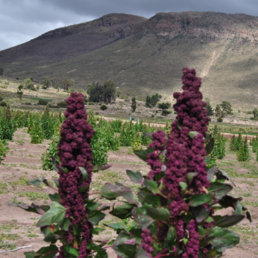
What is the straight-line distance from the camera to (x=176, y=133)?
92.9 inches

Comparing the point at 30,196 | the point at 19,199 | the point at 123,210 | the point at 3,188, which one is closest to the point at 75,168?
the point at 123,210

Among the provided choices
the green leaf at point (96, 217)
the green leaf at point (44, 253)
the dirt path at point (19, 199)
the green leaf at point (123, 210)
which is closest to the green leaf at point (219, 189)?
the green leaf at point (123, 210)

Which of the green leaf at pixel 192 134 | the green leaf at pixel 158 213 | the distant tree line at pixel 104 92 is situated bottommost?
the green leaf at pixel 158 213

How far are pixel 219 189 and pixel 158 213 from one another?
0.46 meters

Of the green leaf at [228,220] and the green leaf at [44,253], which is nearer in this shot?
the green leaf at [228,220]

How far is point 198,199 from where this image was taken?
2098mm

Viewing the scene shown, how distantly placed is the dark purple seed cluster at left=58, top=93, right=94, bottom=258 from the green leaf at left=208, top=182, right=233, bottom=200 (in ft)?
2.68

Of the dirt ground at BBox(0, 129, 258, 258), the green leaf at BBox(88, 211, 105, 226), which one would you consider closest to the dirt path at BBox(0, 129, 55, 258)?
the dirt ground at BBox(0, 129, 258, 258)

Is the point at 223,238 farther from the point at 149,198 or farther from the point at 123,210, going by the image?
the point at 123,210

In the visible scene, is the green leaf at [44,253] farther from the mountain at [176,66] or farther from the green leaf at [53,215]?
the mountain at [176,66]

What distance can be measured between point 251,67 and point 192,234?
14094 centimetres

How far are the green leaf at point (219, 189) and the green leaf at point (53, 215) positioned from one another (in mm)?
965

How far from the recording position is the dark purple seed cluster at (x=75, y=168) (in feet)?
8.46

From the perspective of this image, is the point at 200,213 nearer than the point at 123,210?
Yes
